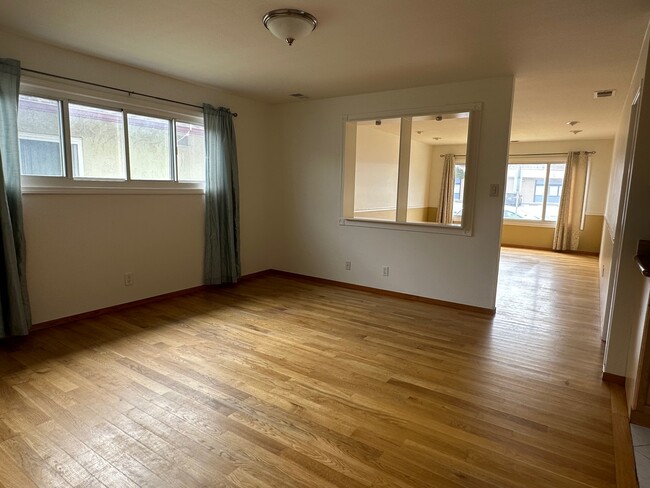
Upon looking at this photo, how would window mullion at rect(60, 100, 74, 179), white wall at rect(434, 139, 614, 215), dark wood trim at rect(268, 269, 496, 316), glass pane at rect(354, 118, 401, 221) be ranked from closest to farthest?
1. window mullion at rect(60, 100, 74, 179)
2. dark wood trim at rect(268, 269, 496, 316)
3. glass pane at rect(354, 118, 401, 221)
4. white wall at rect(434, 139, 614, 215)

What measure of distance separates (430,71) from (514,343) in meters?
2.69

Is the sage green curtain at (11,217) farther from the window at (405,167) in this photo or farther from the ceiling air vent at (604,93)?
the ceiling air vent at (604,93)

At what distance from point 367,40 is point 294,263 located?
3.34 meters

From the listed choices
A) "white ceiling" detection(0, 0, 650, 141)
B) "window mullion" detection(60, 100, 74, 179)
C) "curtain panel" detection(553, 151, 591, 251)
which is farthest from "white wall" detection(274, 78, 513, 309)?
"curtain panel" detection(553, 151, 591, 251)

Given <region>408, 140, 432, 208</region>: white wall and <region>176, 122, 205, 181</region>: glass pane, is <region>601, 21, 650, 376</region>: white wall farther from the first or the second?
<region>408, 140, 432, 208</region>: white wall

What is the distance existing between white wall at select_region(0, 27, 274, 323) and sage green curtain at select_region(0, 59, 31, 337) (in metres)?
0.16

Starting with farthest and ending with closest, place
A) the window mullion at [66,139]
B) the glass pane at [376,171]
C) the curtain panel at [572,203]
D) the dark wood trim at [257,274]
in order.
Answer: the curtain panel at [572,203] < the glass pane at [376,171] < the dark wood trim at [257,274] < the window mullion at [66,139]

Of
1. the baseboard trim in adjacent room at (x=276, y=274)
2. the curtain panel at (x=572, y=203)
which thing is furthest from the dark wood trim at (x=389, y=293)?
the curtain panel at (x=572, y=203)

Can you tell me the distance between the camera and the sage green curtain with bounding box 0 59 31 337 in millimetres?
2904

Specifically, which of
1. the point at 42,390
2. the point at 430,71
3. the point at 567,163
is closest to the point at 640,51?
the point at 430,71

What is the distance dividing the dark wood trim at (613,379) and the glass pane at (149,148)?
14.8 feet

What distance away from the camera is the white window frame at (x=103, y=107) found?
3.22 metres

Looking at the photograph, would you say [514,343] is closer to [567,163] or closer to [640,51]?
[640,51]

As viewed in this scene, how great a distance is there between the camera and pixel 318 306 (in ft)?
13.8
